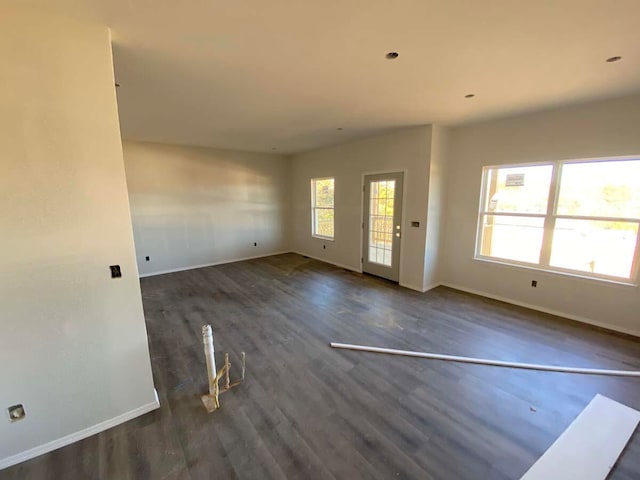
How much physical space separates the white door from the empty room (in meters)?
0.12

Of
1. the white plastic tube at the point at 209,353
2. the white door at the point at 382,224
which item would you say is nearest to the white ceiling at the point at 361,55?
the white door at the point at 382,224

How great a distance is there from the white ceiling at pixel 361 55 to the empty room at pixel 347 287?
22mm

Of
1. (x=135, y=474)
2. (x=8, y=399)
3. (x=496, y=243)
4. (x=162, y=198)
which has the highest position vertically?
(x=162, y=198)

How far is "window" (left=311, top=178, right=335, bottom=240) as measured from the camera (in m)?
6.31

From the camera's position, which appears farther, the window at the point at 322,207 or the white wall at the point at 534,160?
the window at the point at 322,207

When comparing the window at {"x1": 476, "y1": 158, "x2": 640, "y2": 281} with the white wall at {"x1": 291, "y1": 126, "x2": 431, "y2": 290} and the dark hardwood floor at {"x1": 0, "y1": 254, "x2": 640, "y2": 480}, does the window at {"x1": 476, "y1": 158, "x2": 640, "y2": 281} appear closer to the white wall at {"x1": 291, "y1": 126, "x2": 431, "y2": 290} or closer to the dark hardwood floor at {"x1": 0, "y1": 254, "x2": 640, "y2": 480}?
the dark hardwood floor at {"x1": 0, "y1": 254, "x2": 640, "y2": 480}

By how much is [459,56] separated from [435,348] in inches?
107

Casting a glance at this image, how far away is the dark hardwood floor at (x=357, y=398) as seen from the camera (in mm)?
1638

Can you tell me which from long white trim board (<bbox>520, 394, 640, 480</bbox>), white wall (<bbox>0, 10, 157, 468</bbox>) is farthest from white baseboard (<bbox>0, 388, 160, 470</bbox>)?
long white trim board (<bbox>520, 394, 640, 480</bbox>)

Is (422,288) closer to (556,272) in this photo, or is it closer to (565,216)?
(556,272)

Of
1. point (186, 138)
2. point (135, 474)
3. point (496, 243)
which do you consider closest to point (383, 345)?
point (135, 474)

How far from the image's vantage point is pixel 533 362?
2617mm

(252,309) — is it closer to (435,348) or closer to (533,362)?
(435,348)

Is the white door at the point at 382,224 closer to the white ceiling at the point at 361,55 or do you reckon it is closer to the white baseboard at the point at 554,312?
the white baseboard at the point at 554,312
